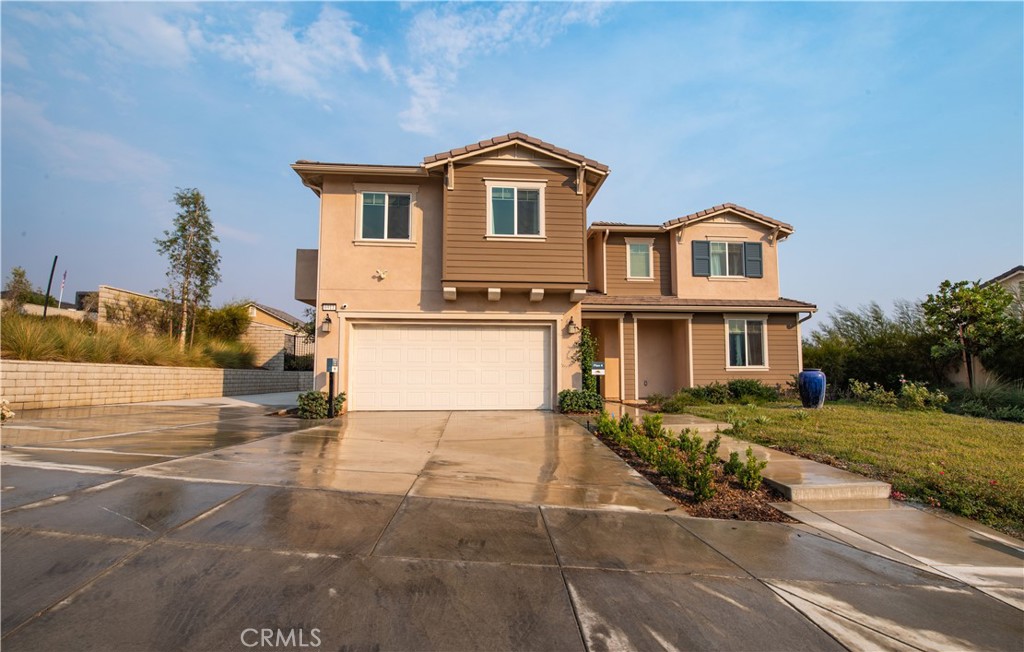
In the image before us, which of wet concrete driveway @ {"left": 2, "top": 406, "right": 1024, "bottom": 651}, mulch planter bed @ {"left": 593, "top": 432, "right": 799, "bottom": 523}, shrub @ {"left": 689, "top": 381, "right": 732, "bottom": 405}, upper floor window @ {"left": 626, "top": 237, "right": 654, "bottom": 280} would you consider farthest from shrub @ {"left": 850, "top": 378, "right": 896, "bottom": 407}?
wet concrete driveway @ {"left": 2, "top": 406, "right": 1024, "bottom": 651}

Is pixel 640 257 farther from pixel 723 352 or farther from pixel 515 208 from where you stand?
pixel 515 208

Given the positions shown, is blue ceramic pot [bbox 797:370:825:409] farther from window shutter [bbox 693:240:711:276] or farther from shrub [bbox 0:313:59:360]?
shrub [bbox 0:313:59:360]

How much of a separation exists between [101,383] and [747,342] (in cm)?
1800

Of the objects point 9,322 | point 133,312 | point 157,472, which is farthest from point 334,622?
point 133,312

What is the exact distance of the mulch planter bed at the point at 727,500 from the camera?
15.7 ft

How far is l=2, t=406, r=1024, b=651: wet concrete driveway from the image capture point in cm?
252

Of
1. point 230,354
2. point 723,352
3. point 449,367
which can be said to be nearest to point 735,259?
point 723,352

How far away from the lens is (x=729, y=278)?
644 inches

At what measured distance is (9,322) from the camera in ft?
36.2

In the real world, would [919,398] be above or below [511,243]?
below

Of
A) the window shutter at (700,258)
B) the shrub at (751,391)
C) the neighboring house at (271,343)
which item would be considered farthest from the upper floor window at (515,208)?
the neighboring house at (271,343)

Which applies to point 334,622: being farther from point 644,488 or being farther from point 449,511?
point 644,488

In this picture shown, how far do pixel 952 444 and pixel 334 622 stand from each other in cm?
896

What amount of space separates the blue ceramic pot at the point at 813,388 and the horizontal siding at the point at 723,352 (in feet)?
13.0
